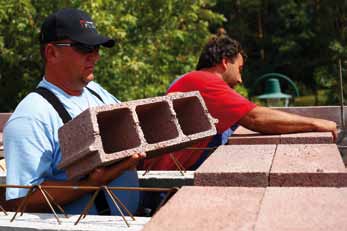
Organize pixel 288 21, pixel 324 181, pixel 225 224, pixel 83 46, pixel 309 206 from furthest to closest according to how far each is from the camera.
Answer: pixel 288 21 → pixel 83 46 → pixel 324 181 → pixel 309 206 → pixel 225 224

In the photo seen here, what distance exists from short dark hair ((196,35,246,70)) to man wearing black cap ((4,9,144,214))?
70.9 inches

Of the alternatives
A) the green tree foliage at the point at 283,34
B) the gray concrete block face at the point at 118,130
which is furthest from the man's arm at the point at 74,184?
the green tree foliage at the point at 283,34

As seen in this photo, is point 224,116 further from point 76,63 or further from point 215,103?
point 76,63

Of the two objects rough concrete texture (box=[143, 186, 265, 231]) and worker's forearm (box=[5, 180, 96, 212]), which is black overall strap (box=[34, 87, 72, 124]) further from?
rough concrete texture (box=[143, 186, 265, 231])

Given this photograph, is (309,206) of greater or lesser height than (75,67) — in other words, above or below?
below

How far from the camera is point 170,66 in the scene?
12.0 m

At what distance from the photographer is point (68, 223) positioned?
199 centimetres

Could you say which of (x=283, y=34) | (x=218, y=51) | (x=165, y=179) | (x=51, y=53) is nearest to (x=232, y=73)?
(x=218, y=51)

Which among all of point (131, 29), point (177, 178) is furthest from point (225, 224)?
point (131, 29)

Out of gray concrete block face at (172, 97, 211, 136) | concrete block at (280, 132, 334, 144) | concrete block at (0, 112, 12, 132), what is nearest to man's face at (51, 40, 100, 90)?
gray concrete block face at (172, 97, 211, 136)

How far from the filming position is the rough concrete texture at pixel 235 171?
6.91 feet

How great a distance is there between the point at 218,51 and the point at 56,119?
227 centimetres

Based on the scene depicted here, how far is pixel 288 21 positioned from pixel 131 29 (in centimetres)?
1669

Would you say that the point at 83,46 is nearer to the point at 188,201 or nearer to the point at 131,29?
the point at 188,201
